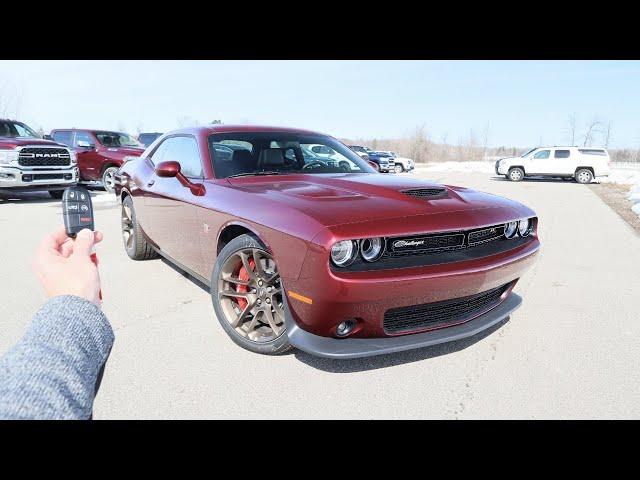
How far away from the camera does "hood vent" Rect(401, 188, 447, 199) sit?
285 cm

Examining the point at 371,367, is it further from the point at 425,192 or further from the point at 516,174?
the point at 516,174

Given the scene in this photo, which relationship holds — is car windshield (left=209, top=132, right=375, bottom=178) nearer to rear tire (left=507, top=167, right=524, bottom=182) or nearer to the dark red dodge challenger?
the dark red dodge challenger

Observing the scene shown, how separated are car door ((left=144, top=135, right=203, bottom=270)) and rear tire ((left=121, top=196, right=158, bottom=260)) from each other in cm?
43

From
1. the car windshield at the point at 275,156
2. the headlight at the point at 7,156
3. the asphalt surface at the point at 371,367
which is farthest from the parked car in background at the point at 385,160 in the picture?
the asphalt surface at the point at 371,367

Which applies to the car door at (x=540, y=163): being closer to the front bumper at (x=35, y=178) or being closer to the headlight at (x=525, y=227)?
the front bumper at (x=35, y=178)

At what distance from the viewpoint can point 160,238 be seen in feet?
13.9

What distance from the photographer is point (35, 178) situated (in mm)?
10117

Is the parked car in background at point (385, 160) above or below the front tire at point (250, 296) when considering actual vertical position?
below

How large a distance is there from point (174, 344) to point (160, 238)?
155 centimetres

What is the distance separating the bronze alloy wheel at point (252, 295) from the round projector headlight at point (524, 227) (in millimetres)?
1749

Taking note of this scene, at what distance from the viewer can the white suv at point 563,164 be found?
68.8 ft

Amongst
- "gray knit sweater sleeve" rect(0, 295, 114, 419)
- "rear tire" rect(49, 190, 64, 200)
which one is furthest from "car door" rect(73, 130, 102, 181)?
"gray knit sweater sleeve" rect(0, 295, 114, 419)

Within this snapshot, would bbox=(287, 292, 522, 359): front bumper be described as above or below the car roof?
below
